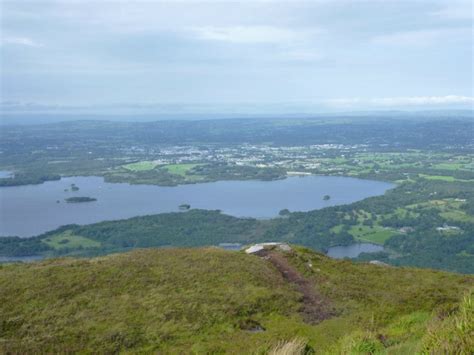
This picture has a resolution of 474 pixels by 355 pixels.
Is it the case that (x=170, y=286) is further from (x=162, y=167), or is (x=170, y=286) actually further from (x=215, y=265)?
(x=162, y=167)

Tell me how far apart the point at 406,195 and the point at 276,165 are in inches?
2173

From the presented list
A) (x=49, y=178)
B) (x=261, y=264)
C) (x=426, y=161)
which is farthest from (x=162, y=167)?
(x=261, y=264)

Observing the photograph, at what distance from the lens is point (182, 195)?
371 ft

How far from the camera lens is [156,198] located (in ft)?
361

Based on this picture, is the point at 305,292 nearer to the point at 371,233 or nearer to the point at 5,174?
the point at 371,233

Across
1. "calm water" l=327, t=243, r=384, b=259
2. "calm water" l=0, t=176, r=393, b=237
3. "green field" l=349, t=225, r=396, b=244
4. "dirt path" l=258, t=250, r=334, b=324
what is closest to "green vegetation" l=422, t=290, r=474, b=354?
"dirt path" l=258, t=250, r=334, b=324

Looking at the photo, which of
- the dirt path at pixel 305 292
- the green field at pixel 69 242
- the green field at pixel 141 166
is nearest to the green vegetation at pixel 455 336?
the dirt path at pixel 305 292

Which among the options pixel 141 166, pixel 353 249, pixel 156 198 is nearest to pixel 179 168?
pixel 141 166

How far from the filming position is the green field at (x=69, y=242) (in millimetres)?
71125

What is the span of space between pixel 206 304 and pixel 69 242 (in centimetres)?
6087

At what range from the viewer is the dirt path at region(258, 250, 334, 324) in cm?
1773

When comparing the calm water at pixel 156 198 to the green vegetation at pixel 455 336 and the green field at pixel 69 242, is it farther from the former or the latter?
the green vegetation at pixel 455 336

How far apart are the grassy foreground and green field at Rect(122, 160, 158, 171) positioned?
12150cm

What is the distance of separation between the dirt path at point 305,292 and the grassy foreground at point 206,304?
11.4 inches
